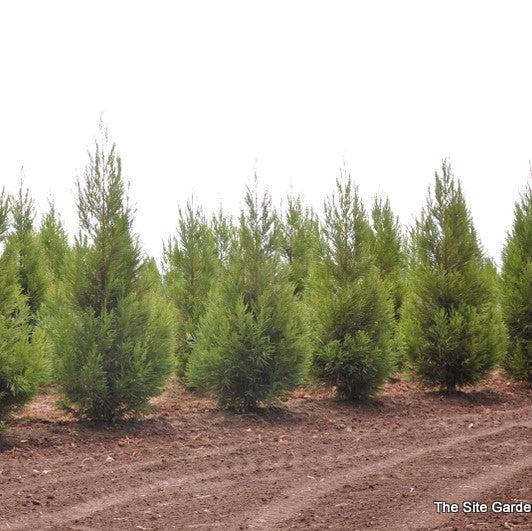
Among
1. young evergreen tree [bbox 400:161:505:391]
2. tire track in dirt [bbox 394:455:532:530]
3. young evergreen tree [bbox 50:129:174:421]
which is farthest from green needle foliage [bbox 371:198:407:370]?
tire track in dirt [bbox 394:455:532:530]

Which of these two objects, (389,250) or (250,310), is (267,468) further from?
(389,250)

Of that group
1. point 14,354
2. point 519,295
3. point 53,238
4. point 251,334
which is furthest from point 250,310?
point 53,238

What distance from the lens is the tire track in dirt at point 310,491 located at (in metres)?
6.17

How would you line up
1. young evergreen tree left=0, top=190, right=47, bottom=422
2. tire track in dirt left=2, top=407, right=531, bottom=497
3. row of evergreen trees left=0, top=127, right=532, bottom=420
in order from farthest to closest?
row of evergreen trees left=0, top=127, right=532, bottom=420, young evergreen tree left=0, top=190, right=47, bottom=422, tire track in dirt left=2, top=407, right=531, bottom=497

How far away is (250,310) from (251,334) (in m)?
0.70

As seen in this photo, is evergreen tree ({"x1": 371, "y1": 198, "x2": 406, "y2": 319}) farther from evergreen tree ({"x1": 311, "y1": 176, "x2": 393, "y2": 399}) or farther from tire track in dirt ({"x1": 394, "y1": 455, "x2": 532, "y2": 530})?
tire track in dirt ({"x1": 394, "y1": 455, "x2": 532, "y2": 530})

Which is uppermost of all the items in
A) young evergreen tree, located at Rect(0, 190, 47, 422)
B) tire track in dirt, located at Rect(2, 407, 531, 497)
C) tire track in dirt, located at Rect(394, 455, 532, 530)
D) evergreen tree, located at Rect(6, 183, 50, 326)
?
evergreen tree, located at Rect(6, 183, 50, 326)

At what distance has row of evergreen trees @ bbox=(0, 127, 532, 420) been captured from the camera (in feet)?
37.1

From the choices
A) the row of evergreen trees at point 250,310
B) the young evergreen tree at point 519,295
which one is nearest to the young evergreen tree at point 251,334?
the row of evergreen trees at point 250,310

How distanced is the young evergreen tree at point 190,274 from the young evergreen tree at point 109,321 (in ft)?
15.0

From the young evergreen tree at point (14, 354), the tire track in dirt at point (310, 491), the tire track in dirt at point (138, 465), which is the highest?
the young evergreen tree at point (14, 354)

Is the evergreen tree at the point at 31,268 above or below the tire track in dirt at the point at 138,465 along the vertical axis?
above

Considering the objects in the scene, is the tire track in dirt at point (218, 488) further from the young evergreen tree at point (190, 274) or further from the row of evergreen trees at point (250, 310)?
the young evergreen tree at point (190, 274)

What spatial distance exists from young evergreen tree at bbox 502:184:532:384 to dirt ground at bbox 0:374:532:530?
376 centimetres
